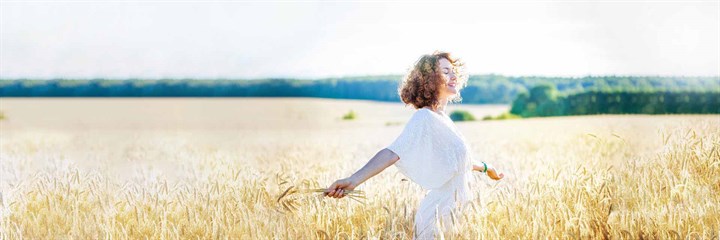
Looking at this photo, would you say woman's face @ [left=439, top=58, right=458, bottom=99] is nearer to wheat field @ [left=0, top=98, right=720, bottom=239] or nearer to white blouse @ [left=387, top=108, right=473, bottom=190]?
white blouse @ [left=387, top=108, right=473, bottom=190]

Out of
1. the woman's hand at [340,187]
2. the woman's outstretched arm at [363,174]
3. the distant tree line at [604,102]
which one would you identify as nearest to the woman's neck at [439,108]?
the woman's outstretched arm at [363,174]

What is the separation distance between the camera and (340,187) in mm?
3576

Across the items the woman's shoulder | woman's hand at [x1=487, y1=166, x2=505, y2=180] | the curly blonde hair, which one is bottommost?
woman's hand at [x1=487, y1=166, x2=505, y2=180]

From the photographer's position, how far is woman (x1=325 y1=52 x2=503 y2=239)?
3.71 meters

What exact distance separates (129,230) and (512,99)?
31.9 metres

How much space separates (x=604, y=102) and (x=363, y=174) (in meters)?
24.8

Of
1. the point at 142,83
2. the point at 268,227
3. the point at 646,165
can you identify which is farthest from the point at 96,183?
the point at 142,83

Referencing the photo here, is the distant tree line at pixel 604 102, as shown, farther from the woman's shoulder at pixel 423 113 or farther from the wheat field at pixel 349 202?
the woman's shoulder at pixel 423 113

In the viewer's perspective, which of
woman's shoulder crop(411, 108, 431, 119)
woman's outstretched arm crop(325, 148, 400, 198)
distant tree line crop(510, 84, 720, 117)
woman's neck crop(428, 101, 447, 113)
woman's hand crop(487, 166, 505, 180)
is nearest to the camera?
woman's outstretched arm crop(325, 148, 400, 198)

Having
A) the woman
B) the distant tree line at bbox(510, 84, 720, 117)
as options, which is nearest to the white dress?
the woman

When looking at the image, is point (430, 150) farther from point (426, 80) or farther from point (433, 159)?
point (426, 80)

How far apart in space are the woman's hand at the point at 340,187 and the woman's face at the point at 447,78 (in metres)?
0.67

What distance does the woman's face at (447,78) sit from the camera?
3777mm

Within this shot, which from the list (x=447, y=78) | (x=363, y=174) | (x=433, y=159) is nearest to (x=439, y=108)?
(x=447, y=78)
